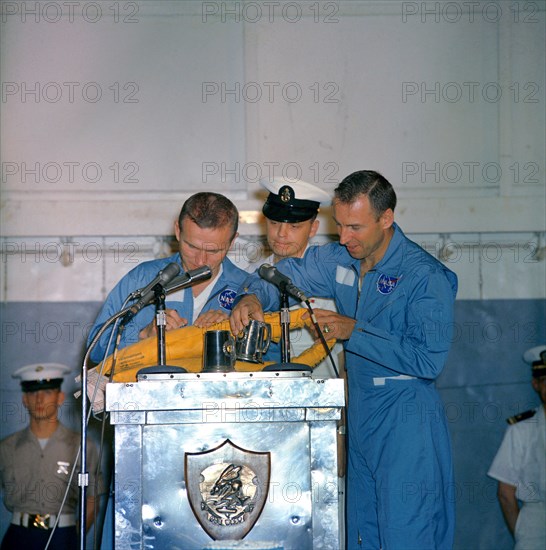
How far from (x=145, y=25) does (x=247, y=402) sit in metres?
2.76

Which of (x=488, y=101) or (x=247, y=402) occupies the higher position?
(x=488, y=101)

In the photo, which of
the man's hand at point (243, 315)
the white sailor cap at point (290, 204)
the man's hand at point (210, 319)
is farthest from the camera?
the white sailor cap at point (290, 204)

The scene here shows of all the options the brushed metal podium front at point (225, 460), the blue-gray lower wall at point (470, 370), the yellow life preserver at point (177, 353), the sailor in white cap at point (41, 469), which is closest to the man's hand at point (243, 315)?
the yellow life preserver at point (177, 353)

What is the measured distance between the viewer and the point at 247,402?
2307mm

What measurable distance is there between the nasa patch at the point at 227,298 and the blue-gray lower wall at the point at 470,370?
124 centimetres

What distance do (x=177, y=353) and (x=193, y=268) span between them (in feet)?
1.44

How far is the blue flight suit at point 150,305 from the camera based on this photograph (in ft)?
10.4

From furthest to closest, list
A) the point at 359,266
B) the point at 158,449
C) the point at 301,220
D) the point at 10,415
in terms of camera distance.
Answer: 1. the point at 10,415
2. the point at 301,220
3. the point at 359,266
4. the point at 158,449

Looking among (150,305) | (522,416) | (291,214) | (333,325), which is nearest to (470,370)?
(522,416)

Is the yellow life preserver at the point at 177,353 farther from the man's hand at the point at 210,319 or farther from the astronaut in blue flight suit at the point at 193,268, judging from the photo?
the astronaut in blue flight suit at the point at 193,268

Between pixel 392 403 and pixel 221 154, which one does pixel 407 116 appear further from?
pixel 392 403

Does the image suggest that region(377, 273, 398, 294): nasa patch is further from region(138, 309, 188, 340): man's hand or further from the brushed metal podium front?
the brushed metal podium front

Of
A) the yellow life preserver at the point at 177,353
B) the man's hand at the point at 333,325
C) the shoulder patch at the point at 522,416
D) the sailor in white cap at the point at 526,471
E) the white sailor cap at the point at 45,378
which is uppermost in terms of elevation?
the man's hand at the point at 333,325

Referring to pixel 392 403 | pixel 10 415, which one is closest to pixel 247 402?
pixel 392 403
